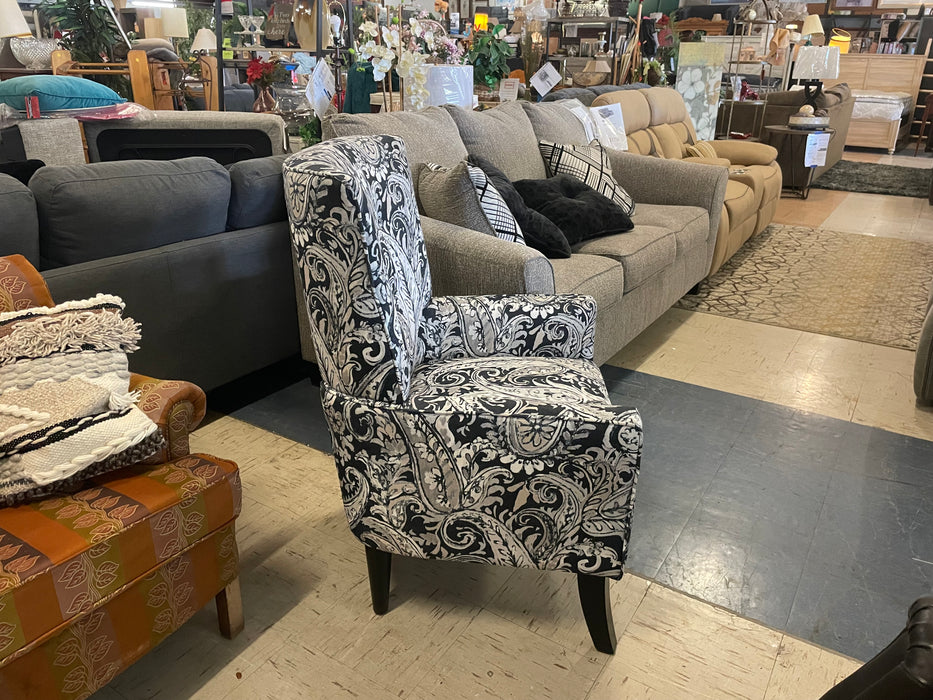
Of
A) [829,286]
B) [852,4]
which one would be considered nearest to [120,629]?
[829,286]

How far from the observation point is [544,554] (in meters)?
1.40

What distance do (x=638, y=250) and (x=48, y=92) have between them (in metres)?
2.88

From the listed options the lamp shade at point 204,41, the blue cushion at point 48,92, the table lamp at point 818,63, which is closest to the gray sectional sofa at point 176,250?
the blue cushion at point 48,92

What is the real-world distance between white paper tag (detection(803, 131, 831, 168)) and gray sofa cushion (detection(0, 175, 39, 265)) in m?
5.68

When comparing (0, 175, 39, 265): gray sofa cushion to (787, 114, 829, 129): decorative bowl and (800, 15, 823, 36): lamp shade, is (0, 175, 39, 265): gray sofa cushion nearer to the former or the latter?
(787, 114, 829, 129): decorative bowl

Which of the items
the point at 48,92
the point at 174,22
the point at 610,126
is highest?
the point at 174,22

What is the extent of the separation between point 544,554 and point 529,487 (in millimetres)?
161

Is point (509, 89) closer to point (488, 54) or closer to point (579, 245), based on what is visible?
point (488, 54)

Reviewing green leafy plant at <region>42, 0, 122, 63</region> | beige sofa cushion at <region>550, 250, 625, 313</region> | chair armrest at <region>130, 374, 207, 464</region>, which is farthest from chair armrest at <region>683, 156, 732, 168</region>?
green leafy plant at <region>42, 0, 122, 63</region>

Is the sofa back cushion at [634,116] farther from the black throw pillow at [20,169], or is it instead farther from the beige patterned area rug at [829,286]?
the black throw pillow at [20,169]

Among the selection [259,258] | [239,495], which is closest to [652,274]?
[259,258]

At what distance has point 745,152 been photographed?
486 centimetres

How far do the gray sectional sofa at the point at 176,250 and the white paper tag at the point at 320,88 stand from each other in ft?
2.39

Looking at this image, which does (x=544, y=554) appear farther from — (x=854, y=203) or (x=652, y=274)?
(x=854, y=203)
